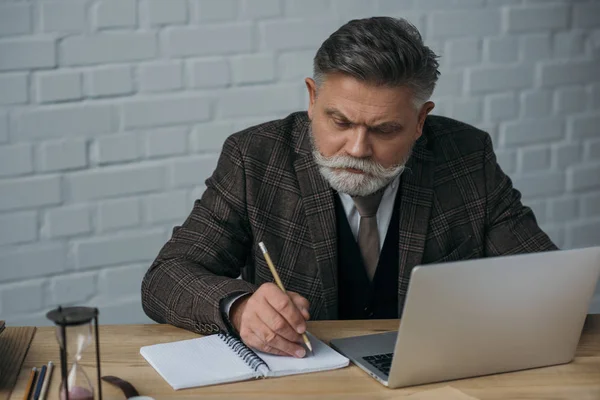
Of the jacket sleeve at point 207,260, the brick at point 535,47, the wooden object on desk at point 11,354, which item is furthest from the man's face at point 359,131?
the brick at point 535,47

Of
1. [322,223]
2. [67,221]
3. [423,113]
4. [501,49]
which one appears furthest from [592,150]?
[67,221]

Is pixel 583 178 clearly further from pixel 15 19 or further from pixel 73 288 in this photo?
pixel 15 19

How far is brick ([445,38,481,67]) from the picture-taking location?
3139mm

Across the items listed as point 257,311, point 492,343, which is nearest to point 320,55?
point 257,311

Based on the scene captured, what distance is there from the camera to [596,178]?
11.4 ft

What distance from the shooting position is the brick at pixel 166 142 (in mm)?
2773

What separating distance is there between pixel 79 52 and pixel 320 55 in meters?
0.92

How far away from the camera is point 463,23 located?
315cm

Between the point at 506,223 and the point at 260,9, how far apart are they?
3.53 feet

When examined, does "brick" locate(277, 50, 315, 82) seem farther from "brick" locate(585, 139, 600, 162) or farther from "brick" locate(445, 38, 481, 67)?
"brick" locate(585, 139, 600, 162)

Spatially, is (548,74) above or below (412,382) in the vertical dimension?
above

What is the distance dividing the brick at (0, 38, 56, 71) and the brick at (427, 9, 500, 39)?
123 centimetres

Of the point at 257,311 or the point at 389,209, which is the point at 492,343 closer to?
the point at 257,311

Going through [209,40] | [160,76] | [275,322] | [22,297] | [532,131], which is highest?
[209,40]
